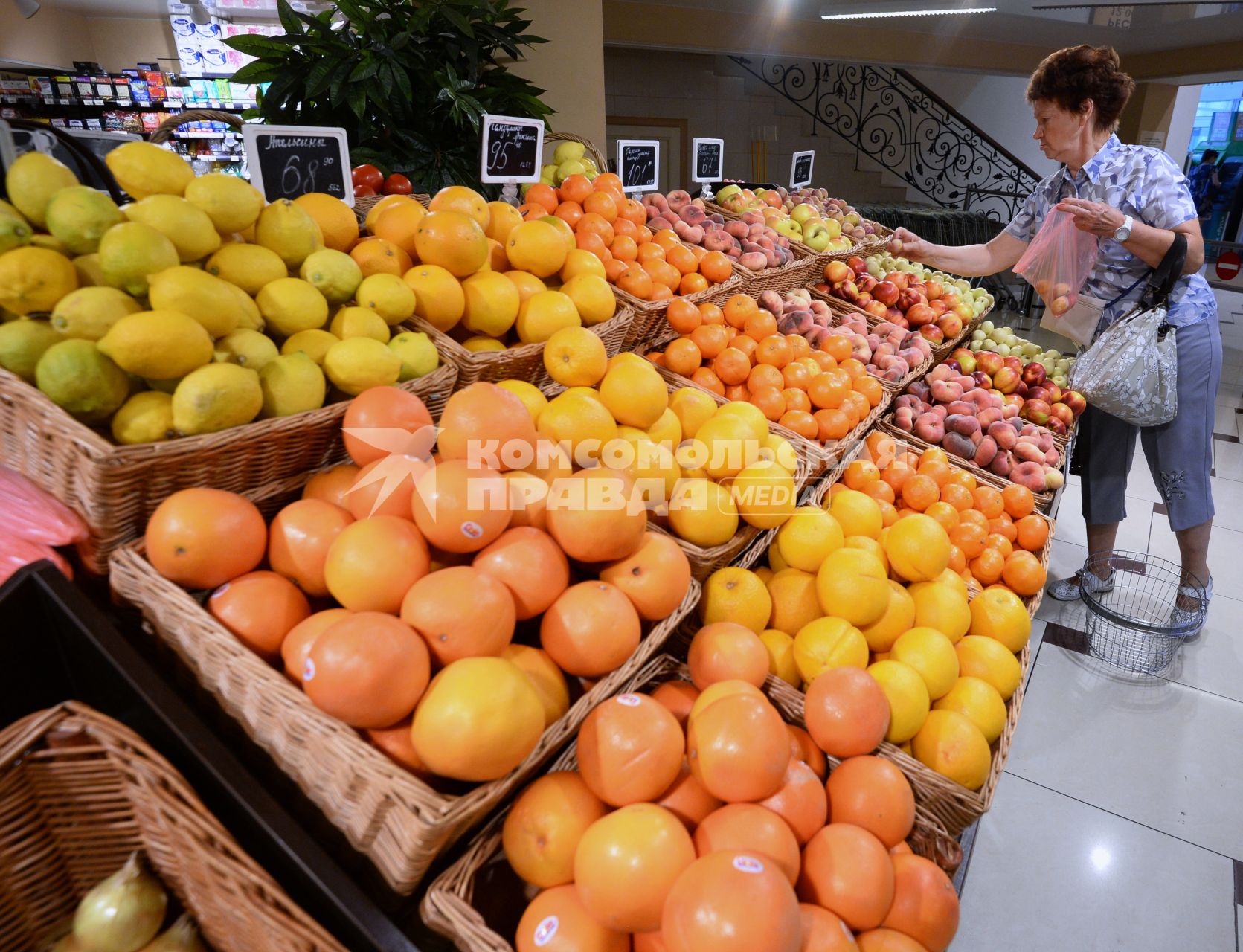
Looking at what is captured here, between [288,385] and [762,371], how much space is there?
125 centimetres

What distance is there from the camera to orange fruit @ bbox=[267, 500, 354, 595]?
3.30 ft

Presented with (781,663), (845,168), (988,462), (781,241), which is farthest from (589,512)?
(845,168)

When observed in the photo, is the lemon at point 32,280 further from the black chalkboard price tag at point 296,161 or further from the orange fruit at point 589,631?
the orange fruit at point 589,631

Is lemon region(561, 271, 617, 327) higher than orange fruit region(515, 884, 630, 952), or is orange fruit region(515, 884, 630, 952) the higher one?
lemon region(561, 271, 617, 327)

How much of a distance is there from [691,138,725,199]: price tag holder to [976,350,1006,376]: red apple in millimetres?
1512

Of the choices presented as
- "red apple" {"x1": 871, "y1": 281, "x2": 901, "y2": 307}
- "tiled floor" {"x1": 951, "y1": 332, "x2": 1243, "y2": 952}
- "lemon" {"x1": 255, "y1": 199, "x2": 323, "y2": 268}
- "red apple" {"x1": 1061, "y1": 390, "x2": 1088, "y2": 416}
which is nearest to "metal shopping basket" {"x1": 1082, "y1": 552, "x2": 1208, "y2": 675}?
"tiled floor" {"x1": 951, "y1": 332, "x2": 1243, "y2": 952}

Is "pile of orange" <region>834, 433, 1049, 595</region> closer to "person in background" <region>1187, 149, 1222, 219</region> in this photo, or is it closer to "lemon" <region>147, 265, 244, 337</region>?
"lemon" <region>147, 265, 244, 337</region>

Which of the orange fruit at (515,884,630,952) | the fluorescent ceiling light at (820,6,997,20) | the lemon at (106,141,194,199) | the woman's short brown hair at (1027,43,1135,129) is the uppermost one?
the fluorescent ceiling light at (820,6,997,20)

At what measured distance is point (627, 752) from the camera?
905mm

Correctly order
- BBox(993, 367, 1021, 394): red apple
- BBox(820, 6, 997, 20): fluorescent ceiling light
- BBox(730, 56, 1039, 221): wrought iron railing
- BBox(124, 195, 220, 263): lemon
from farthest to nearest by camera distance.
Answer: BBox(730, 56, 1039, 221): wrought iron railing < BBox(820, 6, 997, 20): fluorescent ceiling light < BBox(993, 367, 1021, 394): red apple < BBox(124, 195, 220, 263): lemon

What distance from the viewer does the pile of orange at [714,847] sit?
2.50ft

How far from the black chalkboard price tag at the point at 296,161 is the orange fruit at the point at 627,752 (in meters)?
1.43

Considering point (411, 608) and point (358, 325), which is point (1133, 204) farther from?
point (411, 608)

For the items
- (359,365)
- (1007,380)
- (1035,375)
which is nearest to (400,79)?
(359,365)
